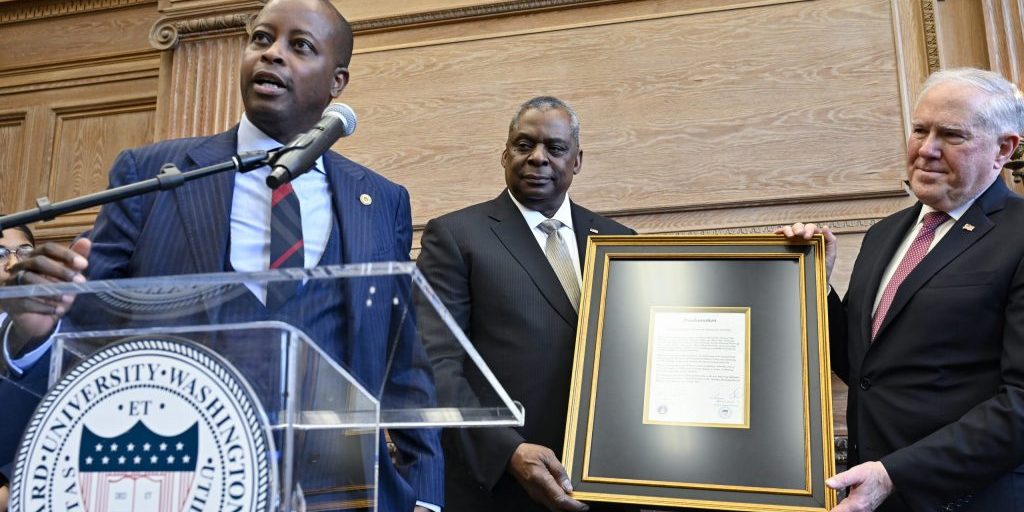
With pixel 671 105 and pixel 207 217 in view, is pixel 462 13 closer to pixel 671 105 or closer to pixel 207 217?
pixel 671 105

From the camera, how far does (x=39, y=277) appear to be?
1282 millimetres

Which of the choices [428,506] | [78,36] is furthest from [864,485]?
[78,36]

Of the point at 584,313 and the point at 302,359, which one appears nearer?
the point at 302,359

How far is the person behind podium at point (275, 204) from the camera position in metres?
1.65

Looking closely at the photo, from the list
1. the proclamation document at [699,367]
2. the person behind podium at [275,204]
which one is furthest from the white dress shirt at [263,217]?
the proclamation document at [699,367]

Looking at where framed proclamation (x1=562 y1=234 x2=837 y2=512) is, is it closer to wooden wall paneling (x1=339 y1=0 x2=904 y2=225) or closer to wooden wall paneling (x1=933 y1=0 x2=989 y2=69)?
wooden wall paneling (x1=339 y1=0 x2=904 y2=225)

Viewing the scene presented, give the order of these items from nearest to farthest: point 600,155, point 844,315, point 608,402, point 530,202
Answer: point 608,402 → point 844,315 → point 530,202 → point 600,155

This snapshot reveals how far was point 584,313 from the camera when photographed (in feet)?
7.68

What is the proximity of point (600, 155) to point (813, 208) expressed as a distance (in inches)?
28.2

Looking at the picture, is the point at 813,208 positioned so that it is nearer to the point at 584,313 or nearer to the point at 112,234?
the point at 584,313

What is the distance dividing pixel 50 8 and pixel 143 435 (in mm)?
4328

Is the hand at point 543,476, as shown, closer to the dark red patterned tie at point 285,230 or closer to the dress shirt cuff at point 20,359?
the dark red patterned tie at point 285,230

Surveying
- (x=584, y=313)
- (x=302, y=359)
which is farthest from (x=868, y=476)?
(x=302, y=359)

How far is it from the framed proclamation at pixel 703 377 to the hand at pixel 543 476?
26mm
